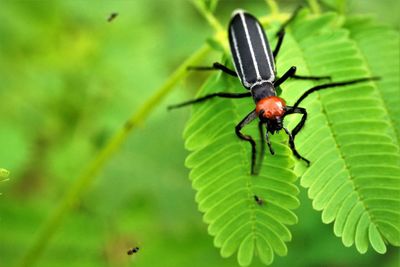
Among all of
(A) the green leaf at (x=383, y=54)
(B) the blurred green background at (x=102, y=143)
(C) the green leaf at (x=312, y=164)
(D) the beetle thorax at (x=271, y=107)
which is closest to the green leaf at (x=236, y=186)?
(C) the green leaf at (x=312, y=164)

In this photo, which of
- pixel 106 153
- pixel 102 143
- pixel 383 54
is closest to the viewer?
pixel 383 54

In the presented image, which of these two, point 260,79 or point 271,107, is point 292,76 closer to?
point 260,79

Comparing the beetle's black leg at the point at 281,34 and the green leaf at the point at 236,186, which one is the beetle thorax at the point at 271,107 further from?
the beetle's black leg at the point at 281,34

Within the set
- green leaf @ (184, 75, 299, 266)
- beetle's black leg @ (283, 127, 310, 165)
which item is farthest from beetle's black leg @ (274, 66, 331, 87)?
beetle's black leg @ (283, 127, 310, 165)

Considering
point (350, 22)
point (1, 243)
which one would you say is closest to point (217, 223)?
point (350, 22)

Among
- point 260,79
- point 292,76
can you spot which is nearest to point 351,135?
point 292,76

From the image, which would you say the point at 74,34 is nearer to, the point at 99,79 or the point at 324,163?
the point at 99,79

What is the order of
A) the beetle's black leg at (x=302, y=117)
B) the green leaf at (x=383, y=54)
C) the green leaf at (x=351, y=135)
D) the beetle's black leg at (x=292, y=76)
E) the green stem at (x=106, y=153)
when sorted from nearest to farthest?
the green leaf at (x=351, y=135)
the beetle's black leg at (x=302, y=117)
the beetle's black leg at (x=292, y=76)
the green leaf at (x=383, y=54)
the green stem at (x=106, y=153)
